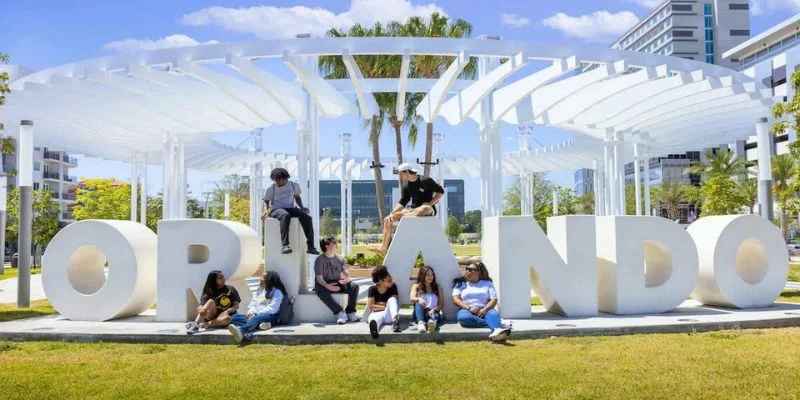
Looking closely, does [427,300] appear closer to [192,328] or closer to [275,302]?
[275,302]

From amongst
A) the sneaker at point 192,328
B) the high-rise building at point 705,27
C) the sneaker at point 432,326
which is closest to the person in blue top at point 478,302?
the sneaker at point 432,326

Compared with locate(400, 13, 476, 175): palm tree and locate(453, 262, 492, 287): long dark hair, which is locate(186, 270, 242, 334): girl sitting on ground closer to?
locate(453, 262, 492, 287): long dark hair

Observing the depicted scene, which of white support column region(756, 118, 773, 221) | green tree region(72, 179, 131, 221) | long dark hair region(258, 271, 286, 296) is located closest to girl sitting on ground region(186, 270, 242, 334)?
long dark hair region(258, 271, 286, 296)

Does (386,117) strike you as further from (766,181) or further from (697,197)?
(697,197)

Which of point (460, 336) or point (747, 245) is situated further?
point (747, 245)

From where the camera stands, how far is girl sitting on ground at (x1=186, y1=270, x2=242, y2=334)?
782 centimetres

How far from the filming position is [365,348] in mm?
6953

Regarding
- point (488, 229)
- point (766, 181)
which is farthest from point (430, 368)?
point (766, 181)

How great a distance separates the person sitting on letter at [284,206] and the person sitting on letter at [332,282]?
0.85 feet

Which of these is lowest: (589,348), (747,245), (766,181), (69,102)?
(589,348)

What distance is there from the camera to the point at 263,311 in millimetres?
8023

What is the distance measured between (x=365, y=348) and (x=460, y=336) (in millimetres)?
1148

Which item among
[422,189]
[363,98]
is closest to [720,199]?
[363,98]

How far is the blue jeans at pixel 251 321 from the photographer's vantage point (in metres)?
7.51
